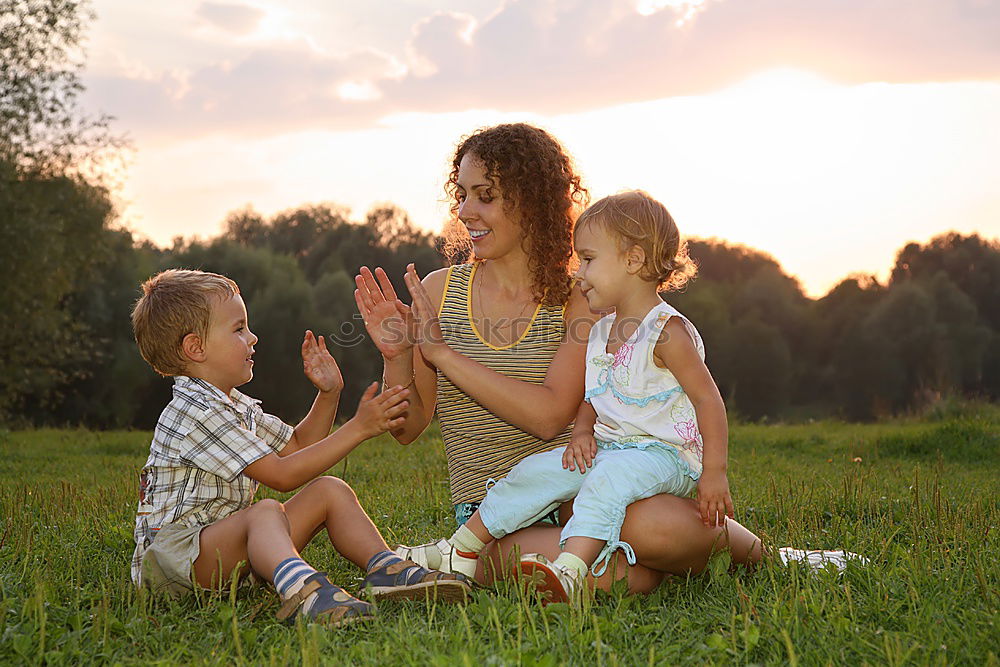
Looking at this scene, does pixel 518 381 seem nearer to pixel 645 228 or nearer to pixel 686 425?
pixel 686 425

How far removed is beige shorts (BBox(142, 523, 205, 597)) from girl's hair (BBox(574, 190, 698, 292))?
2.07m

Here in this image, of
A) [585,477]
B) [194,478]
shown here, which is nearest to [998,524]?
[585,477]

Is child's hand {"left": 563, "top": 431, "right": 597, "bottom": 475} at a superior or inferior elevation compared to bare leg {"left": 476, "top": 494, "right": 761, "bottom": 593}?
superior

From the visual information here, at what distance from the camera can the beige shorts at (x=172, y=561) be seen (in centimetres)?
368

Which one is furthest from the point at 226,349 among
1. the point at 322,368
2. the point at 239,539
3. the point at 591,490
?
the point at 591,490

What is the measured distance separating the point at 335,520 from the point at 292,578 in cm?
63

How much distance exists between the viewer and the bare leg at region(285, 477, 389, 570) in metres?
3.91

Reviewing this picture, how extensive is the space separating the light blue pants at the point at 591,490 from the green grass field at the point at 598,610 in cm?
29

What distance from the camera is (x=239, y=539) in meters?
3.69

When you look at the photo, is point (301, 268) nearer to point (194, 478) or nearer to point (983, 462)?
point (983, 462)

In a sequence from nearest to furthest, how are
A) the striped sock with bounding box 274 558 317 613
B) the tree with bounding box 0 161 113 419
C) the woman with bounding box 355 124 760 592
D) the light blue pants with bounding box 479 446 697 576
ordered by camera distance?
1. the striped sock with bounding box 274 558 317 613
2. the light blue pants with bounding box 479 446 697 576
3. the woman with bounding box 355 124 760 592
4. the tree with bounding box 0 161 113 419

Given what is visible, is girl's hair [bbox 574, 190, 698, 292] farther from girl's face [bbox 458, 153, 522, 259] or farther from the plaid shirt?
the plaid shirt

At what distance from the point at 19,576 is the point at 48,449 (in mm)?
8632

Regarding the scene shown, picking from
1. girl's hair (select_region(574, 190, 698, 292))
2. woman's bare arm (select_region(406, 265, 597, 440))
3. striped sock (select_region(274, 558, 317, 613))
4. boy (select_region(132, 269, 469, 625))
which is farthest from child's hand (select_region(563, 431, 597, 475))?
striped sock (select_region(274, 558, 317, 613))
